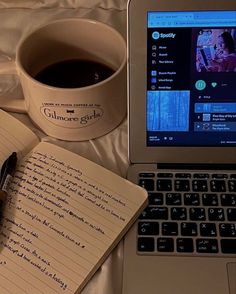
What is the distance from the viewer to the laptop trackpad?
0.55 metres

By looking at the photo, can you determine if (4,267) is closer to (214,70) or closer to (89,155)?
(89,155)

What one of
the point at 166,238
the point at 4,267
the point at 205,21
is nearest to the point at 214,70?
the point at 205,21

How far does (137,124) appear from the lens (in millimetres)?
633

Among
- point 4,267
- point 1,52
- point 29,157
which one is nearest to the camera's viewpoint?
point 4,267

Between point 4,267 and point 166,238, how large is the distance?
160mm

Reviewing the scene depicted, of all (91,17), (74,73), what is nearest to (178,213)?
(74,73)

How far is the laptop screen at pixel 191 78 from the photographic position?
1.92ft

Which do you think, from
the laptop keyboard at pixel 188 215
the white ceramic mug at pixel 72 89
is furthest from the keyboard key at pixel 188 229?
the white ceramic mug at pixel 72 89

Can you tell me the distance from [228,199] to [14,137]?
256 millimetres

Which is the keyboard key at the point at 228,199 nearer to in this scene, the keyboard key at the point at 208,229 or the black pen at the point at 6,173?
the keyboard key at the point at 208,229

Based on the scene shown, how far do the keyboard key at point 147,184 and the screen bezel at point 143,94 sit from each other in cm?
3

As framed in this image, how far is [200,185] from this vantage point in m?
0.63

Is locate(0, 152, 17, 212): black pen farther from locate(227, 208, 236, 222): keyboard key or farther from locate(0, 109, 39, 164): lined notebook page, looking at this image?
locate(227, 208, 236, 222): keyboard key

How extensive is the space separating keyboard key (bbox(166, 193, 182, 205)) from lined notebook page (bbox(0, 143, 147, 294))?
0.02 metres
